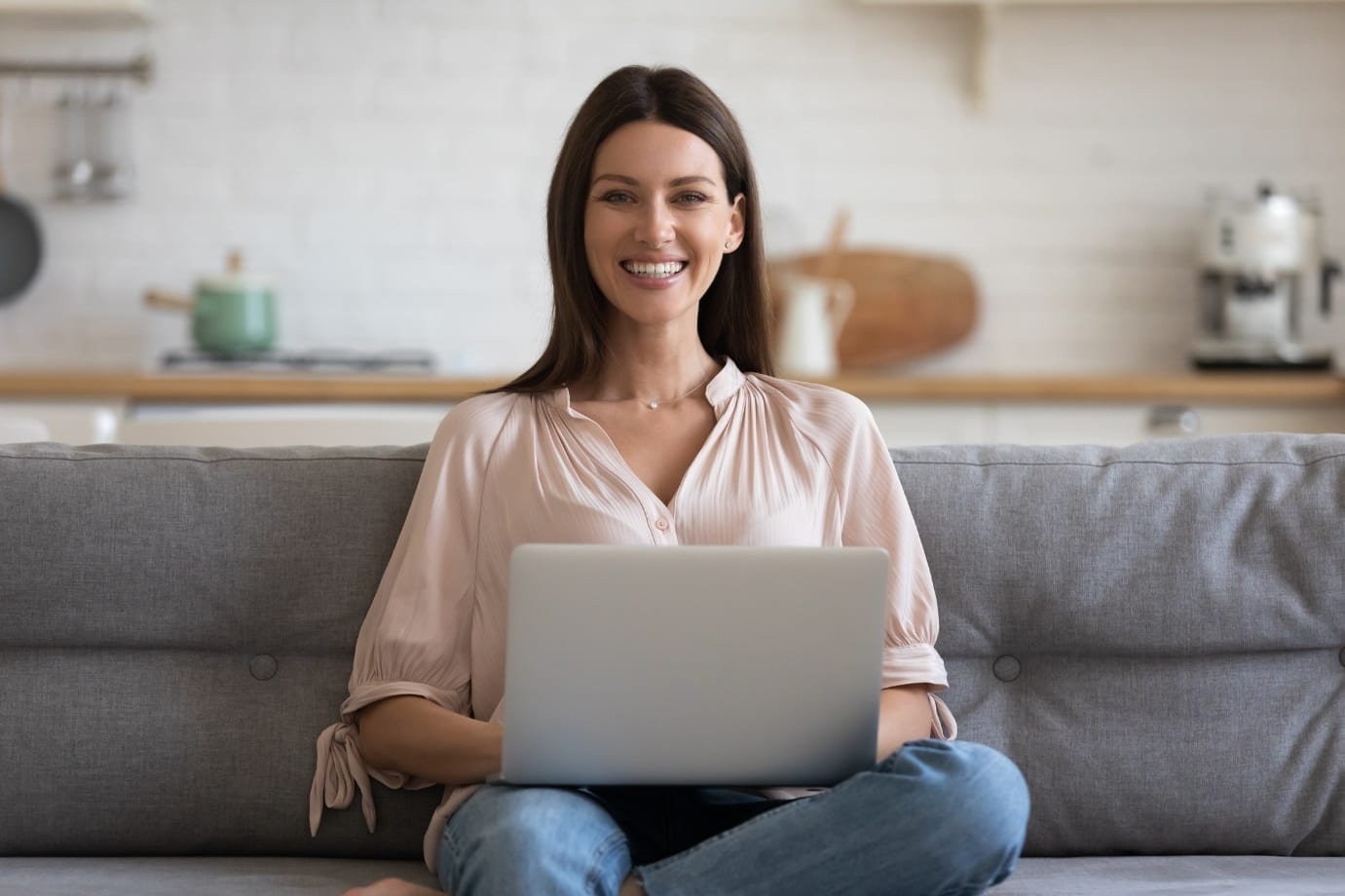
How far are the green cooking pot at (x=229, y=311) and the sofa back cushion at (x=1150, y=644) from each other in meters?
A: 2.32

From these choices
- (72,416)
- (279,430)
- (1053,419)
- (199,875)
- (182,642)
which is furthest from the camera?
(1053,419)

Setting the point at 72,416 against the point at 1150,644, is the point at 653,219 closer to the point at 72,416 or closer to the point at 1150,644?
the point at 1150,644

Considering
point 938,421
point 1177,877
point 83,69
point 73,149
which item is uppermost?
point 83,69

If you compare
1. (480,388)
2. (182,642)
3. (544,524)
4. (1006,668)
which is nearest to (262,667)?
(182,642)

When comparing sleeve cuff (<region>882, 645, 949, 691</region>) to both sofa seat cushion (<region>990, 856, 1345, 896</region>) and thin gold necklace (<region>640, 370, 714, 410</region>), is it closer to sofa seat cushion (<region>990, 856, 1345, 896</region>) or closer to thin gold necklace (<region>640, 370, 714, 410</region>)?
sofa seat cushion (<region>990, 856, 1345, 896</region>)

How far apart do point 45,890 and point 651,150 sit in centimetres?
107

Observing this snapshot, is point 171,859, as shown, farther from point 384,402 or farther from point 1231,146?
Result: point 1231,146

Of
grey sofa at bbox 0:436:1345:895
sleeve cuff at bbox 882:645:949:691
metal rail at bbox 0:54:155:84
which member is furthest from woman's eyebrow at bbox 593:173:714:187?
metal rail at bbox 0:54:155:84

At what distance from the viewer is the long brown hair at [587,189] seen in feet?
6.32

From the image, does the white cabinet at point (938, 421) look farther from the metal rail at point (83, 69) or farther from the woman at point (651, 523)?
the metal rail at point (83, 69)

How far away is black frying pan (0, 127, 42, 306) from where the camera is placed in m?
4.09

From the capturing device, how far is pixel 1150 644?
1.88m

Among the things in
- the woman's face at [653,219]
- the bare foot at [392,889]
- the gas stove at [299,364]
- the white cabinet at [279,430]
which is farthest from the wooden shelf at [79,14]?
the bare foot at [392,889]

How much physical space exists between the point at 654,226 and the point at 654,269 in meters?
0.05
